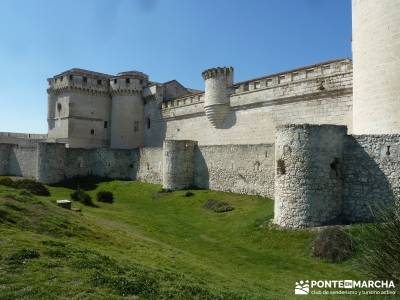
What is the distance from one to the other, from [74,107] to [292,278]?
33518mm

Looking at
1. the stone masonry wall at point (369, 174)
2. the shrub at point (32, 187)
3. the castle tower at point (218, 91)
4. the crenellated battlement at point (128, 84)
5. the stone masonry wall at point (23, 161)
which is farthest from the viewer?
the crenellated battlement at point (128, 84)

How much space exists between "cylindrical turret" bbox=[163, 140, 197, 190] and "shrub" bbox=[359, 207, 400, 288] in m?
20.3

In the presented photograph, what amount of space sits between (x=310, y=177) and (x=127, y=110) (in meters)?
28.7

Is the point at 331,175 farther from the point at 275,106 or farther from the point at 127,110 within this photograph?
the point at 127,110

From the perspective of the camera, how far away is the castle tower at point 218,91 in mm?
31219

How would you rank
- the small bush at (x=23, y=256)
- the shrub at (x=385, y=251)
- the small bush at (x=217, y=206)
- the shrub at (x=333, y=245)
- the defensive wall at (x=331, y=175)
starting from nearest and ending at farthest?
the shrub at (x=385, y=251), the small bush at (x=23, y=256), the shrub at (x=333, y=245), the defensive wall at (x=331, y=175), the small bush at (x=217, y=206)

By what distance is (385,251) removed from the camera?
7012 millimetres

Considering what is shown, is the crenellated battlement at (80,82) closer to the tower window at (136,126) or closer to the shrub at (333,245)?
the tower window at (136,126)

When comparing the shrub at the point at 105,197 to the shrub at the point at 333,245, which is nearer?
the shrub at the point at 333,245

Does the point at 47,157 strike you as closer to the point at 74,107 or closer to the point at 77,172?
the point at 77,172

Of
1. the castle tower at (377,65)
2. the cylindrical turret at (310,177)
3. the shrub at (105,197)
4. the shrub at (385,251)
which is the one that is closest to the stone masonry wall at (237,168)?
the cylindrical turret at (310,177)

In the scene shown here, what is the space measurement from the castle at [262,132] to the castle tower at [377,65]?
4cm

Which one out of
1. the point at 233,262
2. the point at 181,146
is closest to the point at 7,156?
the point at 181,146

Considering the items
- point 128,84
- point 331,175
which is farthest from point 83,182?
point 331,175
